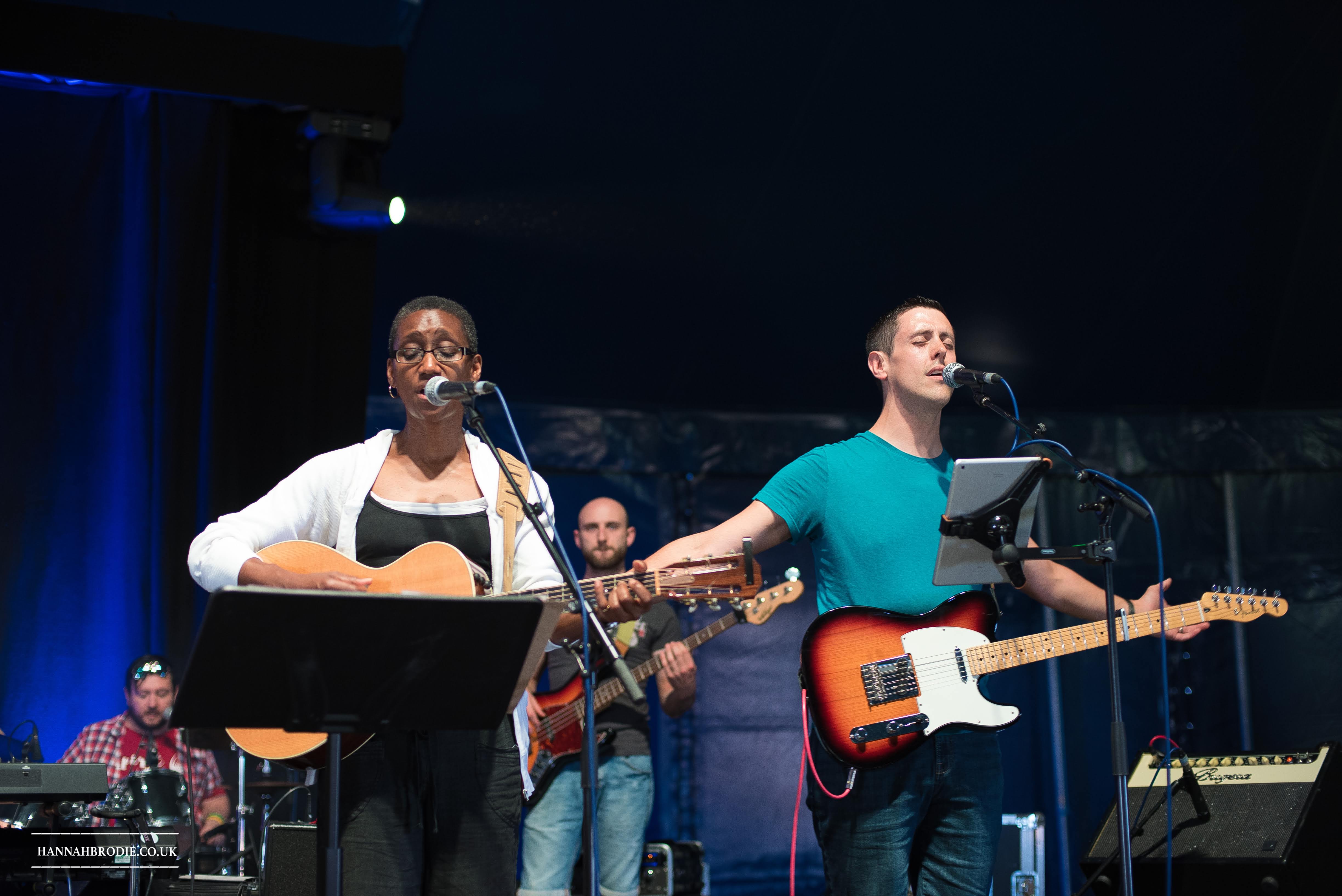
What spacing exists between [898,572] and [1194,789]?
238cm

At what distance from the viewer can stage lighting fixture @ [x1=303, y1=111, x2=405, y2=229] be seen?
595 centimetres

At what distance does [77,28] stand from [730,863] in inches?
233

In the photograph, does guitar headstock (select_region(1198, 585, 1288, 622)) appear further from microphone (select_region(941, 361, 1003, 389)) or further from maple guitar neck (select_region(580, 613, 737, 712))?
maple guitar neck (select_region(580, 613, 737, 712))

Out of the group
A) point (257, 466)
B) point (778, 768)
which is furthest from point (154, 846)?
point (778, 768)

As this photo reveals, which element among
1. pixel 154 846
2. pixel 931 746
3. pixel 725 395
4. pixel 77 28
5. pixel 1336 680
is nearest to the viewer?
pixel 931 746

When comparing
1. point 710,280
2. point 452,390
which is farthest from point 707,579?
point 710,280

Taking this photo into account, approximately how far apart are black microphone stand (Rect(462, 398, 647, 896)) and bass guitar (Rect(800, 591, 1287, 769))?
860mm

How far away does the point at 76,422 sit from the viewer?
6.00 meters

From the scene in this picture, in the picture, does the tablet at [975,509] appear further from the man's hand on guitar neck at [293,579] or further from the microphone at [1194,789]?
the microphone at [1194,789]

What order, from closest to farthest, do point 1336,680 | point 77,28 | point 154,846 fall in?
point 154,846 → point 77,28 → point 1336,680

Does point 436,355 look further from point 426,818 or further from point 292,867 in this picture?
point 292,867

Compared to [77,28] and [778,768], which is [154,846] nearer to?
[77,28]

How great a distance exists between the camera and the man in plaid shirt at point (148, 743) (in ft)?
18.7

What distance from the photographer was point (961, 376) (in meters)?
3.57
